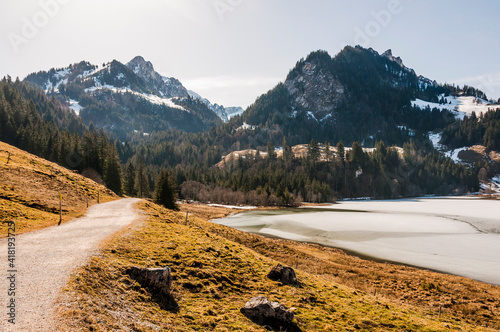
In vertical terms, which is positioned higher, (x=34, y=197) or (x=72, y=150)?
(x=72, y=150)

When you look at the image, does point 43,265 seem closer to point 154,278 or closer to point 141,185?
point 154,278

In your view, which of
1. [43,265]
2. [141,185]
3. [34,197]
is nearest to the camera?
[43,265]

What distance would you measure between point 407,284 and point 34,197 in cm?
4642

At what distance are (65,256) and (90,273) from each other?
393 cm

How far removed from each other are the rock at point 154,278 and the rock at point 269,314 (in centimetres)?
443

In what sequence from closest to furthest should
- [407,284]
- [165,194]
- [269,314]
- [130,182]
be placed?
[269,314], [407,284], [165,194], [130,182]

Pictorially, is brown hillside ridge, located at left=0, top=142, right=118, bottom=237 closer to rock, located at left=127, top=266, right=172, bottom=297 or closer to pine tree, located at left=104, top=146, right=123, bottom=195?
rock, located at left=127, top=266, right=172, bottom=297

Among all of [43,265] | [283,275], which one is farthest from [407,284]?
[43,265]

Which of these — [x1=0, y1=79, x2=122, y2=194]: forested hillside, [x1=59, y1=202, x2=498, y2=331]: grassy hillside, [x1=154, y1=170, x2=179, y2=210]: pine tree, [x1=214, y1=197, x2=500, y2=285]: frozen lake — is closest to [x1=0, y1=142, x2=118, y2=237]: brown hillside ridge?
[x1=59, y1=202, x2=498, y2=331]: grassy hillside

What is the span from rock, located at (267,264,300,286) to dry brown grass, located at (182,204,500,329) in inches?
384

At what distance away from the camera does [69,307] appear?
932 centimetres

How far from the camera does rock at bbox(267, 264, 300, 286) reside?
18.4m

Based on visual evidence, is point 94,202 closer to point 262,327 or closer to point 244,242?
point 244,242

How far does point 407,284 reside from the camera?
85.6ft
